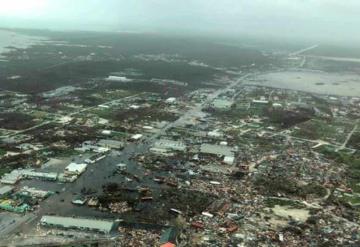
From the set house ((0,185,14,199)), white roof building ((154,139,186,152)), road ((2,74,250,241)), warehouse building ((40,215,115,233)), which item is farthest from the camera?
white roof building ((154,139,186,152))

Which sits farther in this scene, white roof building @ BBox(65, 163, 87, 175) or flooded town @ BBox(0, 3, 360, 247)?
white roof building @ BBox(65, 163, 87, 175)

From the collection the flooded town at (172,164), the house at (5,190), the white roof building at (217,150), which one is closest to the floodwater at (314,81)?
the flooded town at (172,164)

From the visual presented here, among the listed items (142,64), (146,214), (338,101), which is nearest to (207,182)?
(146,214)

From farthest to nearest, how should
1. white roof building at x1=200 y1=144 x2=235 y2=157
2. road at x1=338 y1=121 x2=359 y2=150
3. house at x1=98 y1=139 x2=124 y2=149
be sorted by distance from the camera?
road at x1=338 y1=121 x2=359 y2=150, house at x1=98 y1=139 x2=124 y2=149, white roof building at x1=200 y1=144 x2=235 y2=157

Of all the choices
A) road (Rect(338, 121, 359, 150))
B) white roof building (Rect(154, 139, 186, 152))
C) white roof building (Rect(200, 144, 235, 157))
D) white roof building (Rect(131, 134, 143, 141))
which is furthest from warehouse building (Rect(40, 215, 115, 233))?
road (Rect(338, 121, 359, 150))

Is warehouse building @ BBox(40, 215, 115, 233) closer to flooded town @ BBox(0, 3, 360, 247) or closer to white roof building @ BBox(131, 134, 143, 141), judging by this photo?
flooded town @ BBox(0, 3, 360, 247)
